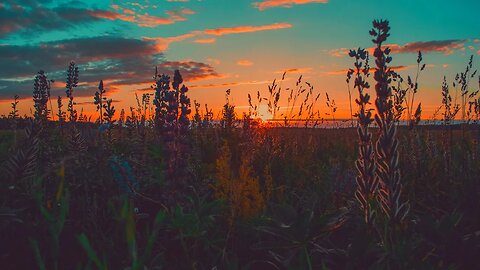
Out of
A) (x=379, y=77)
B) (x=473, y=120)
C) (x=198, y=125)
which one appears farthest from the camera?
(x=198, y=125)

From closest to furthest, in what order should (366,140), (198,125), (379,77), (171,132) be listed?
(379,77)
(366,140)
(171,132)
(198,125)

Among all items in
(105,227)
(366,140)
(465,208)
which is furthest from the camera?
(465,208)

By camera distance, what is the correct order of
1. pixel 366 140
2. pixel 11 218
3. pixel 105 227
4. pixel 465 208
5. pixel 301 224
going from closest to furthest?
pixel 366 140, pixel 301 224, pixel 11 218, pixel 105 227, pixel 465 208

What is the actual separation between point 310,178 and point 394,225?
3.44 metres

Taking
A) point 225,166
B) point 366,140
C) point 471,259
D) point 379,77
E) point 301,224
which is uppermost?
point 379,77

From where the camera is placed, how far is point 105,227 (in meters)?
3.13

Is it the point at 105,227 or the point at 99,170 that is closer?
the point at 105,227

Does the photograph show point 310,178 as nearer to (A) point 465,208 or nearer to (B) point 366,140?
(A) point 465,208

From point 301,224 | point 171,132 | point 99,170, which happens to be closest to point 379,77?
point 301,224

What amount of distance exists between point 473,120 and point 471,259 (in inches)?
281

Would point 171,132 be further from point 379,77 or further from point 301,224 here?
point 379,77

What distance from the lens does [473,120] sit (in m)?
8.66

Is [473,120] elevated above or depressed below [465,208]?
above

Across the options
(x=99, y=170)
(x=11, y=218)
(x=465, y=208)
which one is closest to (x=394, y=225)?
(x=465, y=208)
